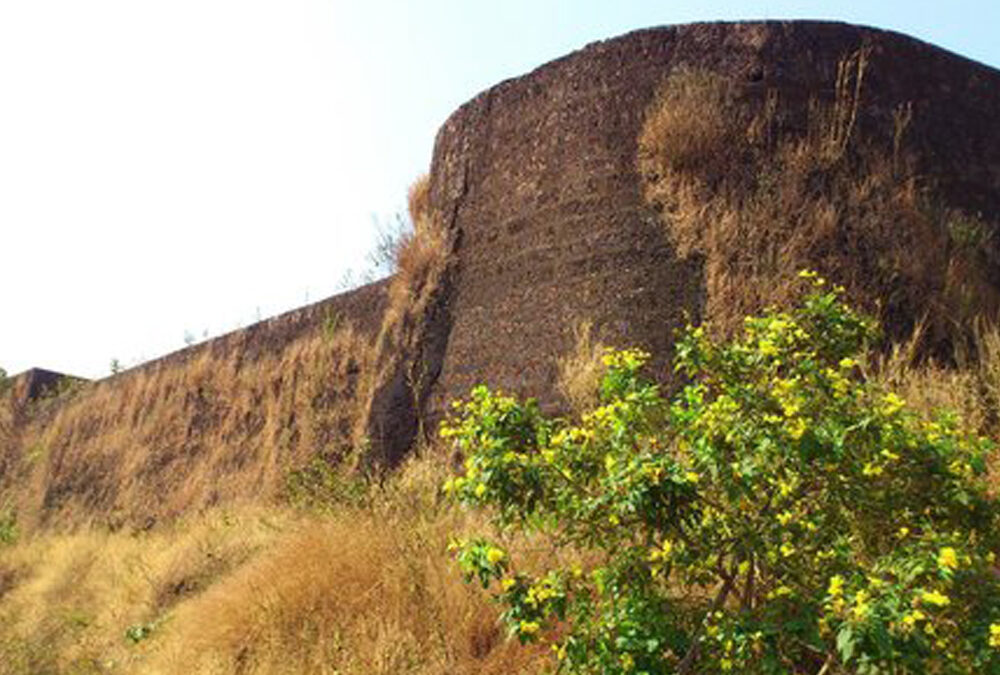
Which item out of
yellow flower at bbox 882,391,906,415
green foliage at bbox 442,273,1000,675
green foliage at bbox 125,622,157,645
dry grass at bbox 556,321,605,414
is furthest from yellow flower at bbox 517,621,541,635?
green foliage at bbox 125,622,157,645

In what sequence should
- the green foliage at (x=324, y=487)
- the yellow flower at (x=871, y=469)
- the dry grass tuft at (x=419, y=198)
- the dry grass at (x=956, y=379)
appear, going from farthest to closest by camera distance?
the dry grass tuft at (x=419, y=198) < the green foliage at (x=324, y=487) < the dry grass at (x=956, y=379) < the yellow flower at (x=871, y=469)

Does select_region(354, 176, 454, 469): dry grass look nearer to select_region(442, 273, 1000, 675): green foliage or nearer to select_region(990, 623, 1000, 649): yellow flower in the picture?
select_region(442, 273, 1000, 675): green foliage

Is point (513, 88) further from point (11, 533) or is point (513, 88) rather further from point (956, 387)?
point (11, 533)

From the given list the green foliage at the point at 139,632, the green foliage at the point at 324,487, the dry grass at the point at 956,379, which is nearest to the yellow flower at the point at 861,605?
the dry grass at the point at 956,379

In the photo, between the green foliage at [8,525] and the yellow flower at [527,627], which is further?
the green foliage at [8,525]

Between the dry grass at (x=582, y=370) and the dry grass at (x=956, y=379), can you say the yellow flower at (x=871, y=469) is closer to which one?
the dry grass at (x=956, y=379)

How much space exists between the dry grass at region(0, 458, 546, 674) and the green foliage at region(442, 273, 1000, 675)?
4.20 feet

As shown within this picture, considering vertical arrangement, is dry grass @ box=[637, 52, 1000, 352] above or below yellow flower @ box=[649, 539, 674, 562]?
above

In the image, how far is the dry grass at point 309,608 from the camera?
4859 millimetres

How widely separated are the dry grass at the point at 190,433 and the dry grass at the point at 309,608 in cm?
122

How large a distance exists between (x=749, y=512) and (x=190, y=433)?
902 centimetres

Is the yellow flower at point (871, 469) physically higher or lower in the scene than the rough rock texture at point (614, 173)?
lower

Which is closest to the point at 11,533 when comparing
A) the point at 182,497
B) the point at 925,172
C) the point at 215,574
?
the point at 182,497

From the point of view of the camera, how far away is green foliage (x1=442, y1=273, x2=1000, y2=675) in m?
3.10
